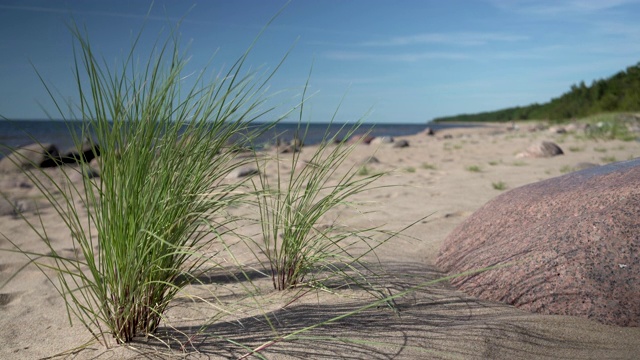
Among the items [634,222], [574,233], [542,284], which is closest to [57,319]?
[542,284]

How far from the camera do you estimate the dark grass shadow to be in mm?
1602

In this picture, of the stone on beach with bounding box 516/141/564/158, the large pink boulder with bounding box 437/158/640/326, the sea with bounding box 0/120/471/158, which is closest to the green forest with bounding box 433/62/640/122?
the sea with bounding box 0/120/471/158

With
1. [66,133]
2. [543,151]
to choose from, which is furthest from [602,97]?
[66,133]

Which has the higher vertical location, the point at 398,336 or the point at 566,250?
the point at 566,250

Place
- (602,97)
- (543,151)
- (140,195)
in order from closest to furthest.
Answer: (140,195) → (543,151) → (602,97)

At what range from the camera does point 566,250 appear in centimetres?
204

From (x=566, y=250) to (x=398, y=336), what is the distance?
84 centimetres

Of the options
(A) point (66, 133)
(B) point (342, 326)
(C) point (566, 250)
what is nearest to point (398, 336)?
(B) point (342, 326)

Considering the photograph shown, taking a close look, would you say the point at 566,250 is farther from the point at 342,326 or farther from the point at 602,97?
the point at 602,97

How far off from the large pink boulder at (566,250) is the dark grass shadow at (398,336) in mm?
127

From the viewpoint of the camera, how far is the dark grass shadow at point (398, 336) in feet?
5.25

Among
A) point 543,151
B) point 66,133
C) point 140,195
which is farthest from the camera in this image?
point 543,151

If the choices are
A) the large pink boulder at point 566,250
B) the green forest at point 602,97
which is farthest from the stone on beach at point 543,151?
the green forest at point 602,97

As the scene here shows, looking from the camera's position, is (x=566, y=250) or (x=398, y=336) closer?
(x=398, y=336)
